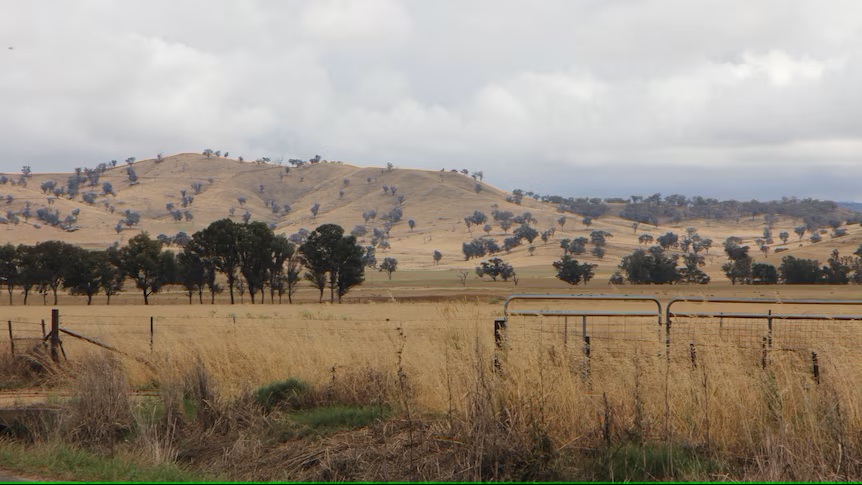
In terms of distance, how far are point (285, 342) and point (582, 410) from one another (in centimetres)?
798

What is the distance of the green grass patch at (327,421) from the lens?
10.9 metres

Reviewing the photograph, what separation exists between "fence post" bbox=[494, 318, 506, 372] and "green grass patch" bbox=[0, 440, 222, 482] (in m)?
3.44

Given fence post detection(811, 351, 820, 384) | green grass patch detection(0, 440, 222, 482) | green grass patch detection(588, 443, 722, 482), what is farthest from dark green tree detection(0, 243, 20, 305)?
fence post detection(811, 351, 820, 384)

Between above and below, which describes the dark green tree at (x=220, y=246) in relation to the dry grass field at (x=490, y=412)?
above

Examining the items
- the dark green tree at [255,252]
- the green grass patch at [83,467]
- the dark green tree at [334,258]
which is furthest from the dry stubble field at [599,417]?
the dark green tree at [255,252]

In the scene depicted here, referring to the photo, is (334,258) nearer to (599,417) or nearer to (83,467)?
(83,467)

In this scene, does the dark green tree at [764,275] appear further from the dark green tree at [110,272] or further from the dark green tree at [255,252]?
the dark green tree at [110,272]

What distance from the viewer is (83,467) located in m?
9.28

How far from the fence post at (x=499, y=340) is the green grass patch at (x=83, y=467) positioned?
3438mm

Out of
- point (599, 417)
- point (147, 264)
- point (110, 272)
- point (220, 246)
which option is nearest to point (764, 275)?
point (220, 246)

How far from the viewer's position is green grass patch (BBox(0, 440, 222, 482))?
8.68 metres

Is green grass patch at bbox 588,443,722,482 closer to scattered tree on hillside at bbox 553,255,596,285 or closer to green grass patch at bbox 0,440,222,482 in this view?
green grass patch at bbox 0,440,222,482

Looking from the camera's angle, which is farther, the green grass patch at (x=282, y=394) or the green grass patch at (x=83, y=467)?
the green grass patch at (x=282, y=394)

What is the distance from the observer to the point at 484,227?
18550 cm
